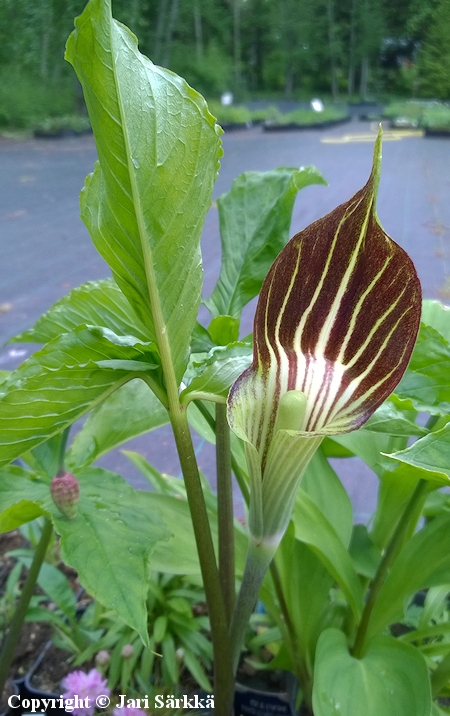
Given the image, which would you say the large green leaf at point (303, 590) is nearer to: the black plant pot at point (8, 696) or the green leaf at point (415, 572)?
the green leaf at point (415, 572)

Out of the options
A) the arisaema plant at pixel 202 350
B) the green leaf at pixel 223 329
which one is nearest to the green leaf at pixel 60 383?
the arisaema plant at pixel 202 350

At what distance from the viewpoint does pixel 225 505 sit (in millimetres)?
554

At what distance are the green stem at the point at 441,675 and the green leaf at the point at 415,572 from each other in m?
0.06

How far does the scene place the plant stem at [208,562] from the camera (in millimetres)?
434

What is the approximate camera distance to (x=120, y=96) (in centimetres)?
32

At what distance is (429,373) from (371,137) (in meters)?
6.10

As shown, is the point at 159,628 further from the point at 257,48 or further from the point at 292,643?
the point at 257,48

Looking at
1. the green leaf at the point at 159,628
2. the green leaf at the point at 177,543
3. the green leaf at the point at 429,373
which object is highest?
the green leaf at the point at 429,373

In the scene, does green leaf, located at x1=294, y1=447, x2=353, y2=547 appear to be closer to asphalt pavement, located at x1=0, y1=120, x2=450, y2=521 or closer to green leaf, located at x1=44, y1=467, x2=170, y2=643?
green leaf, located at x1=44, y1=467, x2=170, y2=643

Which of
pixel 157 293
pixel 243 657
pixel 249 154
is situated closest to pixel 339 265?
pixel 157 293

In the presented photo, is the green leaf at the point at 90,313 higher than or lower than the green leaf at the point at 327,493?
higher

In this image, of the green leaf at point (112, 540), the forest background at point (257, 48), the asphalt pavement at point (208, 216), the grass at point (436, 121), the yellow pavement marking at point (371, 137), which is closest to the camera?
the green leaf at point (112, 540)

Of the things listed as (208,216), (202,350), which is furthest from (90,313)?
(208,216)

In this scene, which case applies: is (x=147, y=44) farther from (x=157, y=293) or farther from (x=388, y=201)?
(x=157, y=293)
